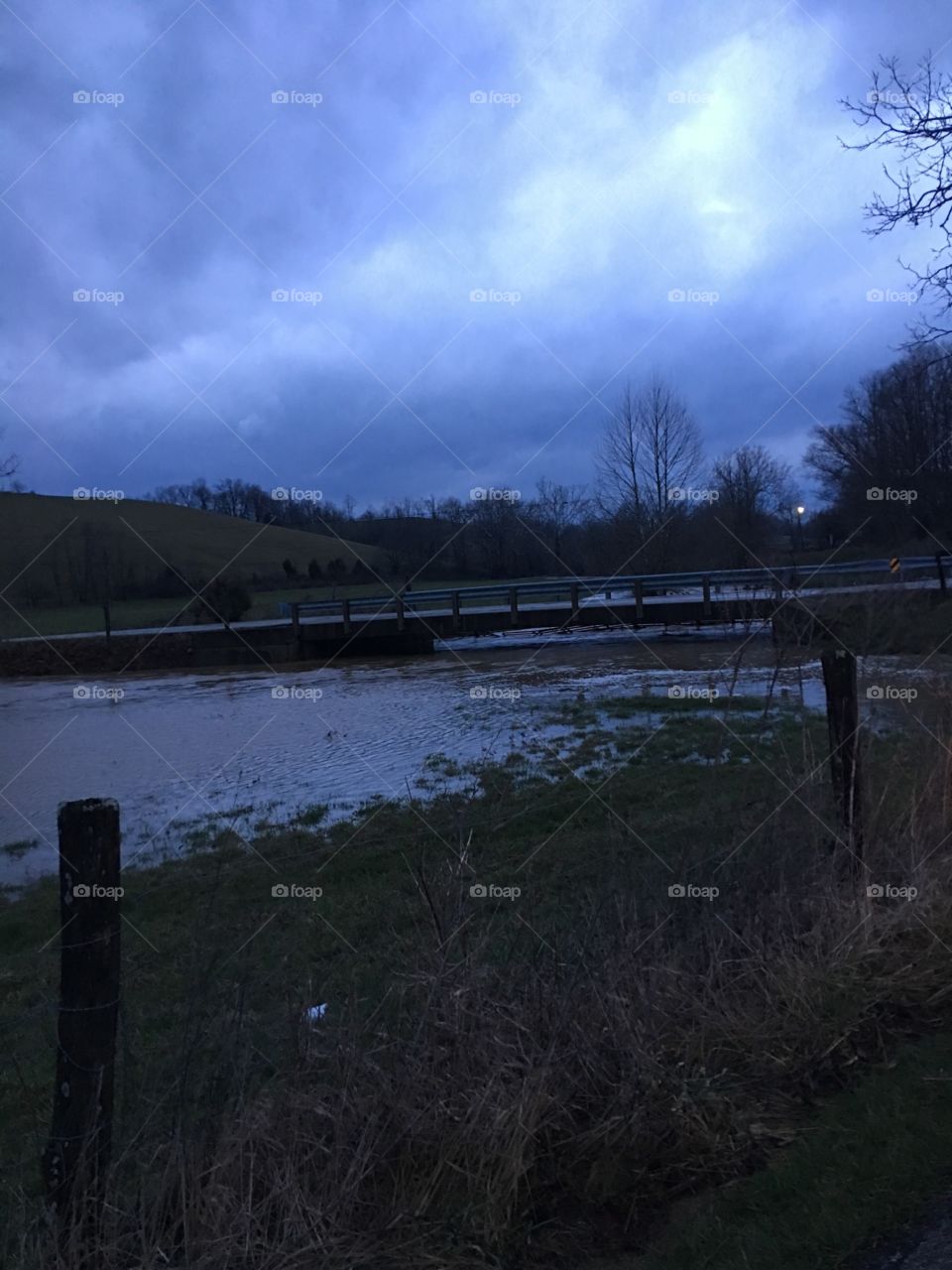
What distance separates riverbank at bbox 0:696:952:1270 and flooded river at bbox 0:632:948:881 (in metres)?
1.57

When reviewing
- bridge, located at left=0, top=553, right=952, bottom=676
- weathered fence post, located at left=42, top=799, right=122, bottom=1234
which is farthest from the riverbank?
bridge, located at left=0, top=553, right=952, bottom=676

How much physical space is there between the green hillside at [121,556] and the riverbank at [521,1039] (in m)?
36.2

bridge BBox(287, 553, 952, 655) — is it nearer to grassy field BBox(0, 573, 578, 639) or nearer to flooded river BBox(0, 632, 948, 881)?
grassy field BBox(0, 573, 578, 639)

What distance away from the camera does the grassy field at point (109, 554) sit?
1822 inches

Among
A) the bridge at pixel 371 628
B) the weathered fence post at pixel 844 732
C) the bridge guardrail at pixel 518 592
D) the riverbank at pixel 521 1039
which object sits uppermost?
the bridge guardrail at pixel 518 592

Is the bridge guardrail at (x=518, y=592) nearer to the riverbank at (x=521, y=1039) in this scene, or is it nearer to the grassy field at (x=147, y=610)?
the grassy field at (x=147, y=610)

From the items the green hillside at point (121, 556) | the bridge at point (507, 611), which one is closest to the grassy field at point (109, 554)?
the green hillside at point (121, 556)

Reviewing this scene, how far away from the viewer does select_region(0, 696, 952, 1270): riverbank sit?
386 cm

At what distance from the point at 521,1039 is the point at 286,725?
16081 millimetres

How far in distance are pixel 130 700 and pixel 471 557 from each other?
11513 millimetres

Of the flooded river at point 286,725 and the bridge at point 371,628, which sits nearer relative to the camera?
the flooded river at point 286,725

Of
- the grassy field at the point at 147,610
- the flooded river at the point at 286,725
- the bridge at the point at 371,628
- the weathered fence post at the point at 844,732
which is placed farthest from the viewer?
the grassy field at the point at 147,610

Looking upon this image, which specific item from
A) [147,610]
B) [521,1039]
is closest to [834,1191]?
[521,1039]

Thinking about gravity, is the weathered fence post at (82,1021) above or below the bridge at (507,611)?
below
